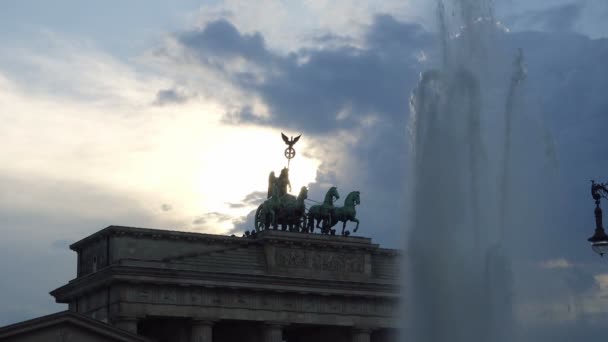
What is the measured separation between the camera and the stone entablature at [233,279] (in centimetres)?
8012

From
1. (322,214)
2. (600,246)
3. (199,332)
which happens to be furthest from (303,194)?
(600,246)

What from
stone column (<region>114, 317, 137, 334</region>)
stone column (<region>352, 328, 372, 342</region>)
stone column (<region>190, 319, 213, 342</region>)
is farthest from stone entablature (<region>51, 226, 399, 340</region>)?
stone column (<region>352, 328, 372, 342</region>)

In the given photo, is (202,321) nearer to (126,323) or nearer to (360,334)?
(126,323)

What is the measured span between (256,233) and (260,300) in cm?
543

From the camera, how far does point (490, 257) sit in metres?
41.3

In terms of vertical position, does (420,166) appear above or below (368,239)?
below

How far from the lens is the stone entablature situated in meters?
80.1

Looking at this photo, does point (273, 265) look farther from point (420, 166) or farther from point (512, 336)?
point (512, 336)

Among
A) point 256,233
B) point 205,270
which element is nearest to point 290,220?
point 256,233

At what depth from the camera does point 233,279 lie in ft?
271

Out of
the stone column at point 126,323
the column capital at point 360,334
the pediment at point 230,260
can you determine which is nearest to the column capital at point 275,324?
the pediment at point 230,260

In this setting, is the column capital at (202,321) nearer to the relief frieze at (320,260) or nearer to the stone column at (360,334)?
the relief frieze at (320,260)

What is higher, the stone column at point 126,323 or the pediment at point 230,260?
the pediment at point 230,260

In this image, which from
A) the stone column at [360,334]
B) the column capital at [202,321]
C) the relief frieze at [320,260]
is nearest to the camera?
the column capital at [202,321]
